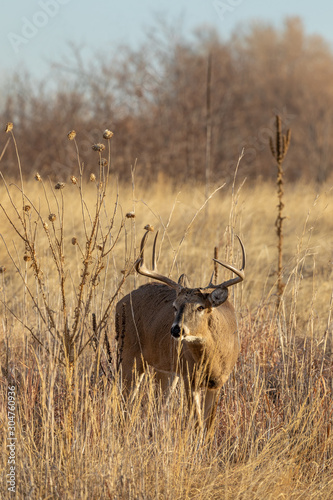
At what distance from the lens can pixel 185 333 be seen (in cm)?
402

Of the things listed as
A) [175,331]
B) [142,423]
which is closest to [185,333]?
[175,331]

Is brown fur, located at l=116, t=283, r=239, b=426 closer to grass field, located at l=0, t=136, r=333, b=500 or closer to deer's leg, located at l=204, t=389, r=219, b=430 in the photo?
deer's leg, located at l=204, t=389, r=219, b=430

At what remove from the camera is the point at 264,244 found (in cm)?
982

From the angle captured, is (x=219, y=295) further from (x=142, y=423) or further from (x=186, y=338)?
(x=142, y=423)

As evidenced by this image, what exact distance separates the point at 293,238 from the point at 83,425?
23.6 feet

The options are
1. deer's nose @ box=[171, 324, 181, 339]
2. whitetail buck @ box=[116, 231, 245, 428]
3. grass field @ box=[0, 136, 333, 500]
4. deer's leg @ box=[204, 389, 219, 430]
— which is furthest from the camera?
deer's leg @ box=[204, 389, 219, 430]

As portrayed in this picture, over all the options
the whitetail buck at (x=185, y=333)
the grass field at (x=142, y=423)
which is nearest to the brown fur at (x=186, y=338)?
the whitetail buck at (x=185, y=333)

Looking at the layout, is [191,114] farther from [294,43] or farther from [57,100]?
[294,43]

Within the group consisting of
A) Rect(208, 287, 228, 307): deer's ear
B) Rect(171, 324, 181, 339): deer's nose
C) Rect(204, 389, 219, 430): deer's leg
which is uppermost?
Rect(208, 287, 228, 307): deer's ear

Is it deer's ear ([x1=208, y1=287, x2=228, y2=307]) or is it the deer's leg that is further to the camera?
the deer's leg

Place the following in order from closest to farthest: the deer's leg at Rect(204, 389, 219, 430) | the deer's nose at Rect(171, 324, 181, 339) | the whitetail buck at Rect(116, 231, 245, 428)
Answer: the deer's nose at Rect(171, 324, 181, 339) < the whitetail buck at Rect(116, 231, 245, 428) < the deer's leg at Rect(204, 389, 219, 430)

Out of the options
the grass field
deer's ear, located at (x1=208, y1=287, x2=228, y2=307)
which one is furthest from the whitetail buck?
the grass field

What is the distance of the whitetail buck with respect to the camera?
416 cm

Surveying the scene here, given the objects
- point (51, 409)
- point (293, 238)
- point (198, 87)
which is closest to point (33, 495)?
point (51, 409)
